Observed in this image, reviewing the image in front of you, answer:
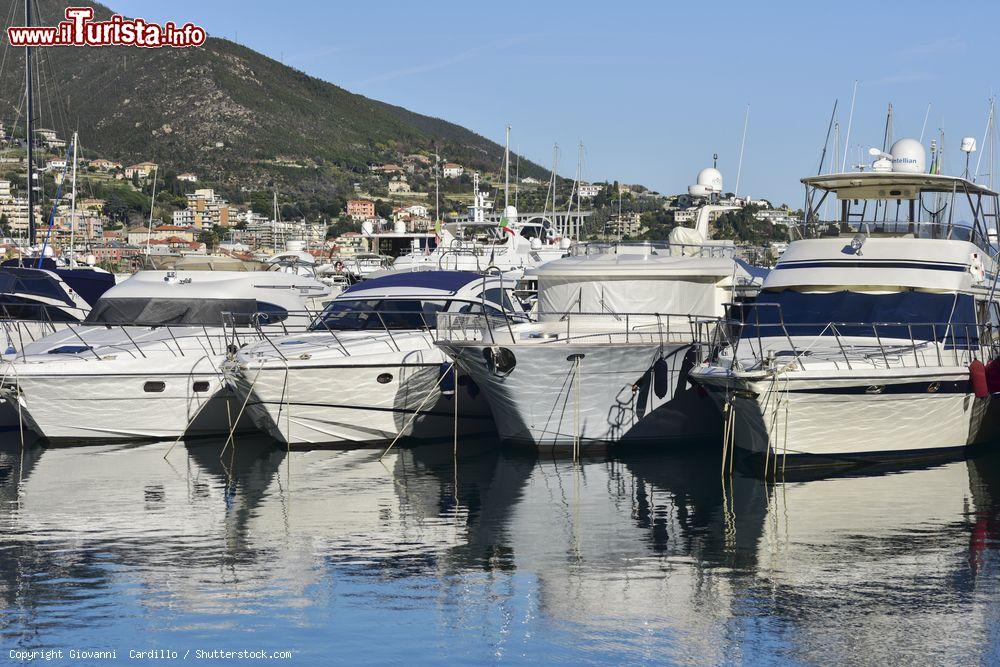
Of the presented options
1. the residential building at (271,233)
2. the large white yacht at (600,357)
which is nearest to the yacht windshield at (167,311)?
the large white yacht at (600,357)

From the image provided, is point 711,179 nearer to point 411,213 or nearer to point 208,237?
point 411,213

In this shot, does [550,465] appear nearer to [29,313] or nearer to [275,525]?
[275,525]

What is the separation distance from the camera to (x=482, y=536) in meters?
14.2

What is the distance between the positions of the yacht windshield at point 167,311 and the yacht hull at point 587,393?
20.3 ft

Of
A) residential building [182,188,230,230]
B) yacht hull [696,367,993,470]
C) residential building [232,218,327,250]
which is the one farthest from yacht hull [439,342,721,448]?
residential building [182,188,230,230]

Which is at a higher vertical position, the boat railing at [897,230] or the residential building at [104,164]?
the residential building at [104,164]

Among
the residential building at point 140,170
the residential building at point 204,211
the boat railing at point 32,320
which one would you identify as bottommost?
the boat railing at point 32,320

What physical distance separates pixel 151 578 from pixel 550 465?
733 centimetres

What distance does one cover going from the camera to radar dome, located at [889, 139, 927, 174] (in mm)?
22047

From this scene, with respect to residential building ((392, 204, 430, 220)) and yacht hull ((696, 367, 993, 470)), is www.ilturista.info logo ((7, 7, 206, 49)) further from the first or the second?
yacht hull ((696, 367, 993, 470))

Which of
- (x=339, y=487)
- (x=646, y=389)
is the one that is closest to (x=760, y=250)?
(x=646, y=389)

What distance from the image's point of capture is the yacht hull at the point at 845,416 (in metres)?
16.5

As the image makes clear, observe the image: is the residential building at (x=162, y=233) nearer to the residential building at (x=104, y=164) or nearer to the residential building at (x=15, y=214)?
the residential building at (x=15, y=214)

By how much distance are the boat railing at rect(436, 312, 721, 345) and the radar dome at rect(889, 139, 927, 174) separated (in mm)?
5016
